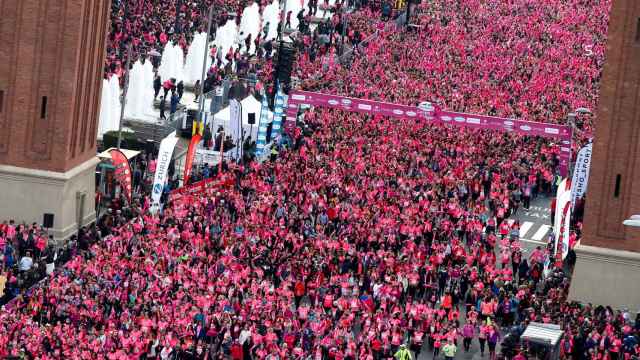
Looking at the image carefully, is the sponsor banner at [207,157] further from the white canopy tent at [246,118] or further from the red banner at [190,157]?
the red banner at [190,157]

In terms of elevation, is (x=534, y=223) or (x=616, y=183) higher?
(x=616, y=183)

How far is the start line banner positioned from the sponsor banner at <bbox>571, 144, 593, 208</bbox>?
4507mm

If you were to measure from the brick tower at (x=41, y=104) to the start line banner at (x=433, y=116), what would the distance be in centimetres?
1264

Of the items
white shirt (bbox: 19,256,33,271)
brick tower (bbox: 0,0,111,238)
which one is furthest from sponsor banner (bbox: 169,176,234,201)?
white shirt (bbox: 19,256,33,271)

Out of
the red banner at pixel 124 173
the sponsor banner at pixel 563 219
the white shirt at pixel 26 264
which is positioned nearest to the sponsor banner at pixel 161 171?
the red banner at pixel 124 173

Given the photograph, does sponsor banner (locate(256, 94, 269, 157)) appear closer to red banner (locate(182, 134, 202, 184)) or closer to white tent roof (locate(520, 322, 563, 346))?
red banner (locate(182, 134, 202, 184))

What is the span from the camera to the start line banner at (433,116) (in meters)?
72.4

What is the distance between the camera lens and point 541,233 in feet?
221

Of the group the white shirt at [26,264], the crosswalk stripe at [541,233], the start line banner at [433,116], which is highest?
the start line banner at [433,116]

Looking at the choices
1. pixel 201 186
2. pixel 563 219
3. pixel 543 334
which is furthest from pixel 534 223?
pixel 543 334

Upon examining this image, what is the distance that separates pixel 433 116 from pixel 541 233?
900cm

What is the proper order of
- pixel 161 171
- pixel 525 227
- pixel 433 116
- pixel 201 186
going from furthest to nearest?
pixel 433 116, pixel 201 186, pixel 525 227, pixel 161 171

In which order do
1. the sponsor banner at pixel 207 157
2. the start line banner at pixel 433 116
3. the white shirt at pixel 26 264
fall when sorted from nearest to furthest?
1. the white shirt at pixel 26 264
2. the start line banner at pixel 433 116
3. the sponsor banner at pixel 207 157

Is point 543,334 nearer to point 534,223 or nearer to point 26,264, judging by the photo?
point 26,264
